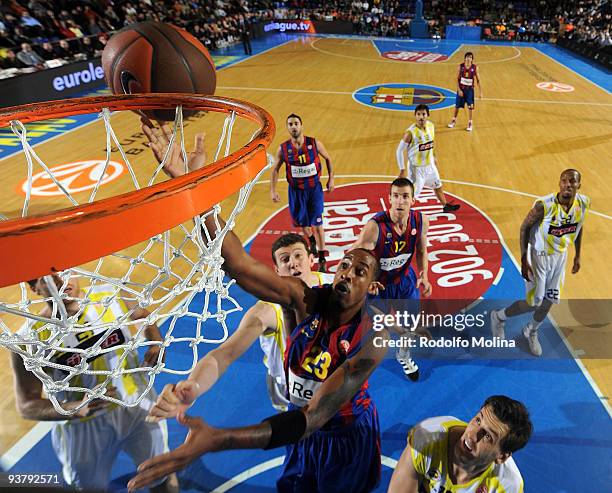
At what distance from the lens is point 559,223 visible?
409 cm

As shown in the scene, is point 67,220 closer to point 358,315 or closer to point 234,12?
point 358,315

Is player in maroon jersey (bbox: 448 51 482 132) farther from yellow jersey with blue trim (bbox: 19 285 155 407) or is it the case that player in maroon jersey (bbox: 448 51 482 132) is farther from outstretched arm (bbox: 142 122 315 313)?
yellow jersey with blue trim (bbox: 19 285 155 407)

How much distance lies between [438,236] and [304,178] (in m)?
2.00

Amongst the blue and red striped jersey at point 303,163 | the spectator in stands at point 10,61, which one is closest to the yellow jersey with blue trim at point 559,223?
the blue and red striped jersey at point 303,163

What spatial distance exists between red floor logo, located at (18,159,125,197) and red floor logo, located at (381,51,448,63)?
1474 centimetres

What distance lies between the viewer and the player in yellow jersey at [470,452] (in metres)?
2.31

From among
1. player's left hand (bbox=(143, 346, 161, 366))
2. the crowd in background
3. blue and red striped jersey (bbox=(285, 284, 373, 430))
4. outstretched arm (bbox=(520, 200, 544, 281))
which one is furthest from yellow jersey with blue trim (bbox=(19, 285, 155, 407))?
the crowd in background

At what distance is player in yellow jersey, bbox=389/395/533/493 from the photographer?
7.59 feet

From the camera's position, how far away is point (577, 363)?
4285 millimetres

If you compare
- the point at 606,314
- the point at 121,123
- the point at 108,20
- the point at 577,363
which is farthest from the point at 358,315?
the point at 108,20

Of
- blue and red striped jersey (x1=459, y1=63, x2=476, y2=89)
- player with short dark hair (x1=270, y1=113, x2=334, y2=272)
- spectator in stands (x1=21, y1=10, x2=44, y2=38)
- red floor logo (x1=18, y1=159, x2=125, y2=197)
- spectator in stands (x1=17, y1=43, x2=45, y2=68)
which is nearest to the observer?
player with short dark hair (x1=270, y1=113, x2=334, y2=272)

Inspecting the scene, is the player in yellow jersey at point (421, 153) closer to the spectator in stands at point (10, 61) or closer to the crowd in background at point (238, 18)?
the crowd in background at point (238, 18)

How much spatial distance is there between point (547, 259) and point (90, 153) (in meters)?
8.45

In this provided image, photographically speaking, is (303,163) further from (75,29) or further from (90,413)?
(75,29)
